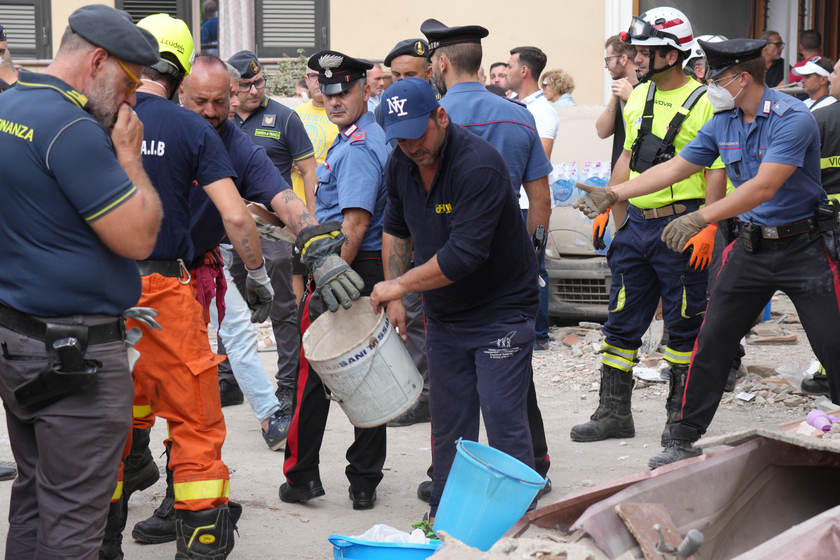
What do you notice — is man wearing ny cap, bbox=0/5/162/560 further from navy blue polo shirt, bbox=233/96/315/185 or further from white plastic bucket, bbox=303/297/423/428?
navy blue polo shirt, bbox=233/96/315/185

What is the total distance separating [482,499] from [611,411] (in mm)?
2703

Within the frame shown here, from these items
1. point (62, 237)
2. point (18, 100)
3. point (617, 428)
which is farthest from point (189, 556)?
point (617, 428)

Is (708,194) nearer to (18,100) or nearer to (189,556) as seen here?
(189,556)

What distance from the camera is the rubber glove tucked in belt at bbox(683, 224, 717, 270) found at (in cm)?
481

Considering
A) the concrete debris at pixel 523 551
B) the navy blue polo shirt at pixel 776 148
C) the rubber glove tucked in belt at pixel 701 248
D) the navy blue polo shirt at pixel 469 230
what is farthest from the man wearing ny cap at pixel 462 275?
the rubber glove tucked in belt at pixel 701 248

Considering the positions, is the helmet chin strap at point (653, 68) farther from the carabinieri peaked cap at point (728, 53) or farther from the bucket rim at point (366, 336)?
the bucket rim at point (366, 336)

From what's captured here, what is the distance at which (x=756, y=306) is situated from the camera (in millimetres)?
4359

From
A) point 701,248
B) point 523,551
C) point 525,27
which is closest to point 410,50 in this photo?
point 701,248

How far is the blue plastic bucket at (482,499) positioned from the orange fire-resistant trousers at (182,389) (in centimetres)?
97

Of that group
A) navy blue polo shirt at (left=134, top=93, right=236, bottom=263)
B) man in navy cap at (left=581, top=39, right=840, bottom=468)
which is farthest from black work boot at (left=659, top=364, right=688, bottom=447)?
navy blue polo shirt at (left=134, top=93, right=236, bottom=263)

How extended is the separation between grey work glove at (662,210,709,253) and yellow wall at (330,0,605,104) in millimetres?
7748

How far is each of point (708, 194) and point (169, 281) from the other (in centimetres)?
321

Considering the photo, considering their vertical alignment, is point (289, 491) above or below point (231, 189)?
below

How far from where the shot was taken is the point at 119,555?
345 cm
